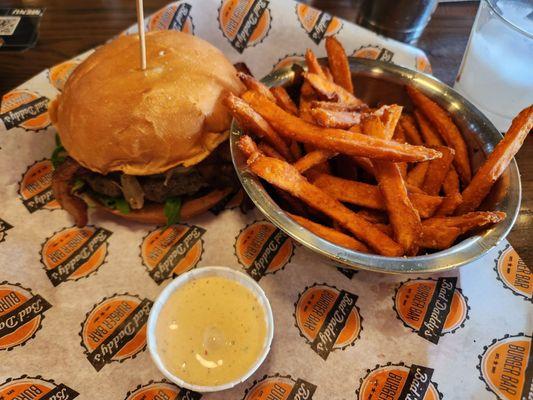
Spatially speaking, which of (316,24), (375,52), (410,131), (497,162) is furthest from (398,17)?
(497,162)

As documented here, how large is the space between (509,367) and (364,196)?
795 millimetres

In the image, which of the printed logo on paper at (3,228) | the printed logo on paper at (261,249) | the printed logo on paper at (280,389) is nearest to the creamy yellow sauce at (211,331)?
the printed logo on paper at (280,389)

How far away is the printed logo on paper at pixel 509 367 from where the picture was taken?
152 centimetres

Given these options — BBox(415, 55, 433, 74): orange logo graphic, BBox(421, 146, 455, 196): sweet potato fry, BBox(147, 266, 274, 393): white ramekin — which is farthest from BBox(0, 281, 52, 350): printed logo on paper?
BBox(415, 55, 433, 74): orange logo graphic

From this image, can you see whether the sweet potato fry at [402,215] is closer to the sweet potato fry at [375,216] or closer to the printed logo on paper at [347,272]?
the sweet potato fry at [375,216]

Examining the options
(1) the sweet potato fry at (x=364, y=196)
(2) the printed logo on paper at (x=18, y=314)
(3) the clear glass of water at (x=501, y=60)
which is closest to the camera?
(1) the sweet potato fry at (x=364, y=196)

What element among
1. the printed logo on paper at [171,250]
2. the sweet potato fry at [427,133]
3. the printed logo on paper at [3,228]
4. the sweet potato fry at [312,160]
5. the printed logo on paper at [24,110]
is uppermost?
the sweet potato fry at [312,160]

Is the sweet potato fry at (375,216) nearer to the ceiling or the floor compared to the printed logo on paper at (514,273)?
nearer to the ceiling

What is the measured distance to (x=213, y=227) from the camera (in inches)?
82.4

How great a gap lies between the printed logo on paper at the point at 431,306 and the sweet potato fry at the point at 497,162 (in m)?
0.40

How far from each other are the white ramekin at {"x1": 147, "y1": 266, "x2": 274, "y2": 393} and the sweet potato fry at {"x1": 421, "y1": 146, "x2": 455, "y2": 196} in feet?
2.41

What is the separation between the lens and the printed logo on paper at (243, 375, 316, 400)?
1.58 metres

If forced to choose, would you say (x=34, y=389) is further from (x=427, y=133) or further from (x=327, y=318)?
(x=427, y=133)

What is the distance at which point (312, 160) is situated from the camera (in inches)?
60.7
